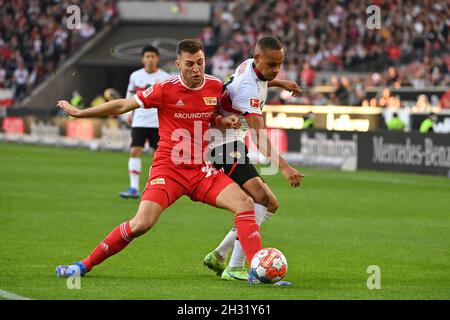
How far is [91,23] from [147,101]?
4287 centimetres

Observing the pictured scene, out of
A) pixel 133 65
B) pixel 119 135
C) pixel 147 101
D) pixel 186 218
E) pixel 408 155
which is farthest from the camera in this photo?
pixel 133 65

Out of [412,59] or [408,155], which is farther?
[412,59]

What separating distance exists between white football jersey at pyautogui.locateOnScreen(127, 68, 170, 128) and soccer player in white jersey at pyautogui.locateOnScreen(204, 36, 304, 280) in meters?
7.71

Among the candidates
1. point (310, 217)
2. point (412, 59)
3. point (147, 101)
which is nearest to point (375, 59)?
point (412, 59)

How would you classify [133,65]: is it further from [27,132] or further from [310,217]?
[310,217]

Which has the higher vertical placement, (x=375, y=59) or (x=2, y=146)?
(x=375, y=59)

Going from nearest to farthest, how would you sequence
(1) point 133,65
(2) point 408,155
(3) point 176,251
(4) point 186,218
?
(3) point 176,251
(4) point 186,218
(2) point 408,155
(1) point 133,65

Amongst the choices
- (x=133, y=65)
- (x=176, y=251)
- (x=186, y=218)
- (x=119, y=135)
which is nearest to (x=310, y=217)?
(x=186, y=218)

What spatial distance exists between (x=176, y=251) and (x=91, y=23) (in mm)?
40571

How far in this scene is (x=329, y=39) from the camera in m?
41.4

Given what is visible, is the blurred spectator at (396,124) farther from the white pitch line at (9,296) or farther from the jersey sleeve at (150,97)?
the white pitch line at (9,296)

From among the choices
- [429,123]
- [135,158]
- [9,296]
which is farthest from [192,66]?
[429,123]

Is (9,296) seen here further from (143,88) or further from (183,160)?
(143,88)

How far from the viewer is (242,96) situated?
10078 mm
